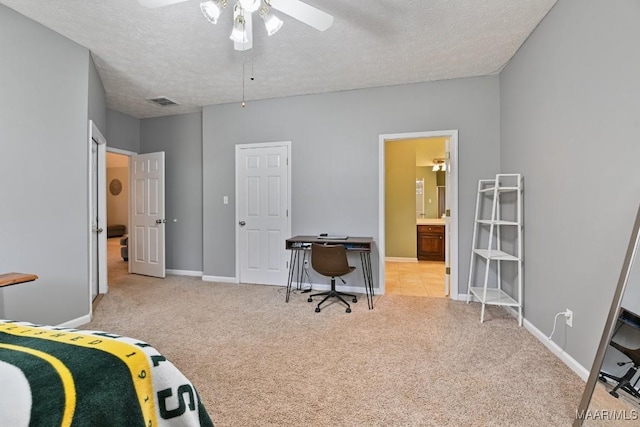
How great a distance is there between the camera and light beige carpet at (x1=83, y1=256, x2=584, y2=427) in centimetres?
166

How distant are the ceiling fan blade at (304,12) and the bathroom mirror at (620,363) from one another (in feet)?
6.70

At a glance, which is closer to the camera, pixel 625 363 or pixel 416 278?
pixel 625 363

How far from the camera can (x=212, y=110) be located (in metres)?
4.58

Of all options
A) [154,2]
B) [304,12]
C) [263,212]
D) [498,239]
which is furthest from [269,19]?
[498,239]

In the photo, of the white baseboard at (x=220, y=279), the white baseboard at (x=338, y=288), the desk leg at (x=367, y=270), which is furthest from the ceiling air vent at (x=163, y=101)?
the desk leg at (x=367, y=270)

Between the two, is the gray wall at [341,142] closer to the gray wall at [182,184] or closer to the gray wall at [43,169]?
the gray wall at [182,184]

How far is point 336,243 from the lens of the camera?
350 cm

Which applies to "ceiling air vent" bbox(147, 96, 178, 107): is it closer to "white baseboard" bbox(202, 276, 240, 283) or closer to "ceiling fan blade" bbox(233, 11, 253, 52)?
"ceiling fan blade" bbox(233, 11, 253, 52)

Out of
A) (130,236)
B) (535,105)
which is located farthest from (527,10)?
(130,236)

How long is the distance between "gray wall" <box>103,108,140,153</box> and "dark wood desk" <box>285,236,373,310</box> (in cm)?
343

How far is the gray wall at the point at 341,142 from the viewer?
3588 mm

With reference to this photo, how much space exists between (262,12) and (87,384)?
203cm

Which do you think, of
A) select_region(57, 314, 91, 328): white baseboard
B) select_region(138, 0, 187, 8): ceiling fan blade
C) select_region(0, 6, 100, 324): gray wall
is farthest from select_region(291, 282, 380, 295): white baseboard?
select_region(138, 0, 187, 8): ceiling fan blade

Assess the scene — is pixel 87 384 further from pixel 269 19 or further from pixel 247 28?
pixel 247 28
